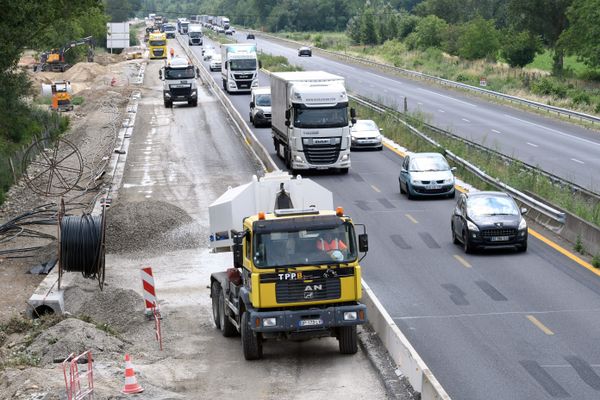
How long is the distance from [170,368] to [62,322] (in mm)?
2827

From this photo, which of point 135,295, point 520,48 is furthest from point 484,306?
point 520,48

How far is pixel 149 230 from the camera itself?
31.6 meters

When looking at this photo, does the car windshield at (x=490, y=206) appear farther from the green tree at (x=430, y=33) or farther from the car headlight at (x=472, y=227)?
the green tree at (x=430, y=33)

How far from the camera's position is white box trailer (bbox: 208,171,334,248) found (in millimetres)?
21609

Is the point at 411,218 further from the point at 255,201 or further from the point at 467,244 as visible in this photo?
the point at 255,201

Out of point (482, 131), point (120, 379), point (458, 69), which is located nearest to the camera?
point (120, 379)

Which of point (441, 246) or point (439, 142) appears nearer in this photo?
point (441, 246)

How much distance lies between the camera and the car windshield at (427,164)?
1459 inches

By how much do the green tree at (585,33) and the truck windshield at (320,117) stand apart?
53.1 metres

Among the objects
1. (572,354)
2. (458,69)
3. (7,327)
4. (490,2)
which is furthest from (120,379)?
(490,2)

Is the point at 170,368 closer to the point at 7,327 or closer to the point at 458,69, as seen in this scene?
the point at 7,327

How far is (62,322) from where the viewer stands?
20328 millimetres

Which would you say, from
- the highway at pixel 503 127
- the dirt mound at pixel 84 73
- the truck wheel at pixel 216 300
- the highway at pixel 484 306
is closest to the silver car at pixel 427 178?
the highway at pixel 484 306

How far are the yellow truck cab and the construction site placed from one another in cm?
6801
